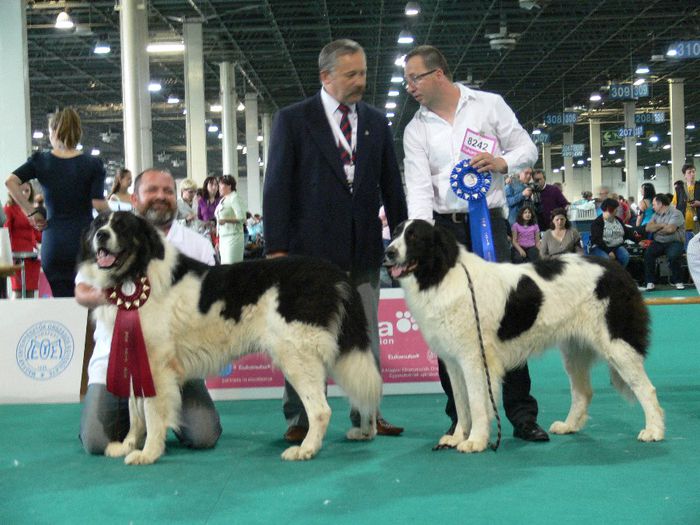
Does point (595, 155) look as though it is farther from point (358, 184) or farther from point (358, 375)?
point (358, 375)

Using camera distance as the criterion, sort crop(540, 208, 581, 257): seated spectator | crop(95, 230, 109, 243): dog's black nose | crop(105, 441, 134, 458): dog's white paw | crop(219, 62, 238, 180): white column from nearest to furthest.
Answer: crop(95, 230, 109, 243): dog's black nose
crop(105, 441, 134, 458): dog's white paw
crop(540, 208, 581, 257): seated spectator
crop(219, 62, 238, 180): white column

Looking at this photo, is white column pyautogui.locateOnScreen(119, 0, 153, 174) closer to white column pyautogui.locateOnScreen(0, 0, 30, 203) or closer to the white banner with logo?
white column pyautogui.locateOnScreen(0, 0, 30, 203)

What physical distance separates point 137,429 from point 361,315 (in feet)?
4.52

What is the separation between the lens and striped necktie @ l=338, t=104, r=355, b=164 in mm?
4793

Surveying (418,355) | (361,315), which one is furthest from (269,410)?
(361,315)

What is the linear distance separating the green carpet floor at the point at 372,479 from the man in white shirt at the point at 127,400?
0.42ft

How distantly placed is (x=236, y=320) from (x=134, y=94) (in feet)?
36.7

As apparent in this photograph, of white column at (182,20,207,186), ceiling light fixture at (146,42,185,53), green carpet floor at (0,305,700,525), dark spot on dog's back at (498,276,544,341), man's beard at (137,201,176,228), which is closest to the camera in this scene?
green carpet floor at (0,305,700,525)

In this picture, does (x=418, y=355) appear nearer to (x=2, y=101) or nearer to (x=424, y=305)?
(x=424, y=305)

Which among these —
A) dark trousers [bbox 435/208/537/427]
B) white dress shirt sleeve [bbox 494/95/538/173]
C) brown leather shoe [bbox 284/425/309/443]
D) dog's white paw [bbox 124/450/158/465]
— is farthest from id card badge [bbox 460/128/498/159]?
dog's white paw [bbox 124/450/158/465]

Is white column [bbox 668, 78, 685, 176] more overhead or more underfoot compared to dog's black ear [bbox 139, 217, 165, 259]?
more overhead

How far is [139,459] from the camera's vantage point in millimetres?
4270

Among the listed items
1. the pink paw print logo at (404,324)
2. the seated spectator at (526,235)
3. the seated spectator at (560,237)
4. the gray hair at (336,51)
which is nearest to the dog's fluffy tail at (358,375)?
the gray hair at (336,51)

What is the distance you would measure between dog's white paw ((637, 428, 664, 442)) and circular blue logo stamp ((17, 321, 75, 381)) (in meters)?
4.12
